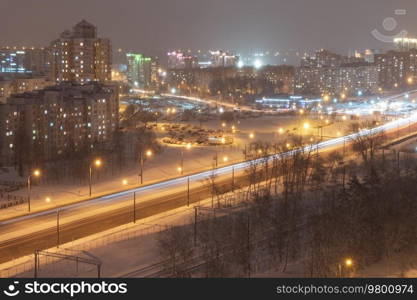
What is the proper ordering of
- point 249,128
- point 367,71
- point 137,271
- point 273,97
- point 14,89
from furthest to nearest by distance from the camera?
point 367,71
point 273,97
point 14,89
point 249,128
point 137,271

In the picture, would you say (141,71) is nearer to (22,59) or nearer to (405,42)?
(22,59)

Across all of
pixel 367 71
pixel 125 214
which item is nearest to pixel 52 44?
pixel 367 71

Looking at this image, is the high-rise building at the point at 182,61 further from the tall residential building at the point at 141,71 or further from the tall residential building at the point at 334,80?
the tall residential building at the point at 334,80

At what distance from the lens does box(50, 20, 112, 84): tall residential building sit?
123 feet

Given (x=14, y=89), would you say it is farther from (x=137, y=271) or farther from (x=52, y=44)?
(x=137, y=271)

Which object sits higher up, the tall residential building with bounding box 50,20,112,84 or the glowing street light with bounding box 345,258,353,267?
the tall residential building with bounding box 50,20,112,84

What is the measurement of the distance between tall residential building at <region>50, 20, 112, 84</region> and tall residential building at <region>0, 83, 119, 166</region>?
47.1 feet

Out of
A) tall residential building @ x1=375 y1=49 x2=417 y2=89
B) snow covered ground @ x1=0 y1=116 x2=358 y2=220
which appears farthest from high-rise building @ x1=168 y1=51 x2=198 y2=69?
snow covered ground @ x1=0 y1=116 x2=358 y2=220

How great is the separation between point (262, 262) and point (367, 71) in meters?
46.1

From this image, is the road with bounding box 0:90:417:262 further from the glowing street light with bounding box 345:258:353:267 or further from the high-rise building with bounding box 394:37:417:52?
the high-rise building with bounding box 394:37:417:52

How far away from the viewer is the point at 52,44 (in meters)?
40.3

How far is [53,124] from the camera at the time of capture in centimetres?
1972

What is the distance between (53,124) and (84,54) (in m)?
18.7

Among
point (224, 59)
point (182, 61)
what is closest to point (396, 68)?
point (224, 59)
